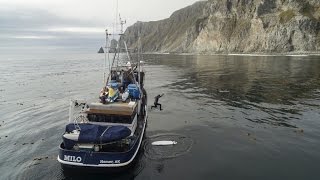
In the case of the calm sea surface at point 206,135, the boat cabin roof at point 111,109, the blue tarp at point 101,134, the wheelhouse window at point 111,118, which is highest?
the boat cabin roof at point 111,109

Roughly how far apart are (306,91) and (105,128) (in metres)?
44.4

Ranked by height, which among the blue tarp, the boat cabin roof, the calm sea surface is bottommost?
the calm sea surface

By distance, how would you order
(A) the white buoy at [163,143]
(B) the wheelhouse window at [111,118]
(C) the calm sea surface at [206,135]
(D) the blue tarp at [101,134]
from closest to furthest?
(D) the blue tarp at [101,134] < (C) the calm sea surface at [206,135] < (B) the wheelhouse window at [111,118] < (A) the white buoy at [163,143]

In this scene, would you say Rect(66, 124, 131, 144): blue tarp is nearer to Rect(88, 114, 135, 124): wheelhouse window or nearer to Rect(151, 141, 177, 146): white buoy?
Rect(88, 114, 135, 124): wheelhouse window

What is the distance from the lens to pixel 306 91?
56.7m

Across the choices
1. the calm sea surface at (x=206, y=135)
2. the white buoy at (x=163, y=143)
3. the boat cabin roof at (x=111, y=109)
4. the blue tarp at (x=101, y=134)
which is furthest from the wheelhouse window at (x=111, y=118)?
the white buoy at (x=163, y=143)

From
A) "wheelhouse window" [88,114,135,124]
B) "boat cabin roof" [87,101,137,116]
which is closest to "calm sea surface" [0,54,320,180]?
"wheelhouse window" [88,114,135,124]

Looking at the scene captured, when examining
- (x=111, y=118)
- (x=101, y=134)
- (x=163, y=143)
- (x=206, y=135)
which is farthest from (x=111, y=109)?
(x=206, y=135)

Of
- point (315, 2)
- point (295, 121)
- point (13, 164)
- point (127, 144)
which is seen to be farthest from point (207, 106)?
point (315, 2)

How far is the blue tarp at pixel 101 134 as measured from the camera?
75.6 feet

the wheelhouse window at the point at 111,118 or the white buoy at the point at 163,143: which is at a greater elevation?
the wheelhouse window at the point at 111,118

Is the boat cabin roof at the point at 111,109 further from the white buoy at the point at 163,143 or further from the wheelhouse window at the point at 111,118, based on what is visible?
the white buoy at the point at 163,143

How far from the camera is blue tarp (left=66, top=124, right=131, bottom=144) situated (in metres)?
23.1

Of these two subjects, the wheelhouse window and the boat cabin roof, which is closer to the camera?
the boat cabin roof
